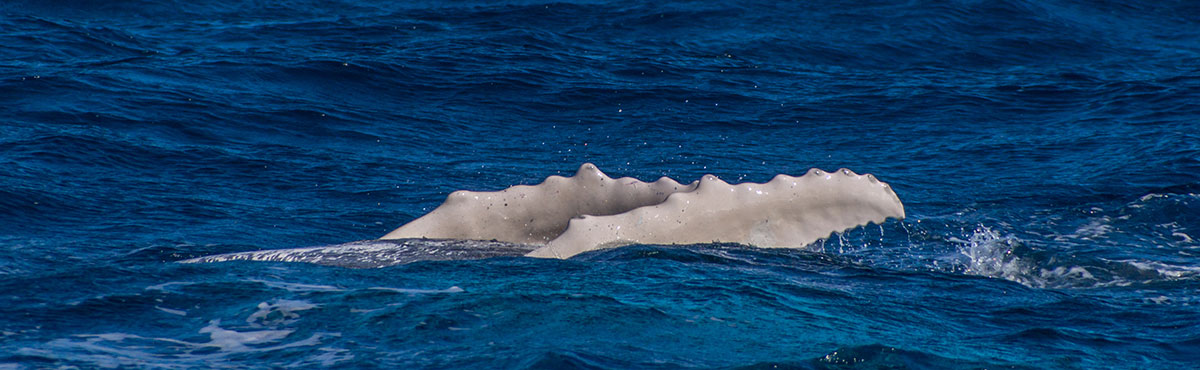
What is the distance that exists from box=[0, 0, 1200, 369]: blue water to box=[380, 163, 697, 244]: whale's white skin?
657mm

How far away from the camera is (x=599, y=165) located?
14406mm

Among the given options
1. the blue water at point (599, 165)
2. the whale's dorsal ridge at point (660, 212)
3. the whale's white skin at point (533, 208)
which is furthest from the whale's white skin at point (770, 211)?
the whale's white skin at point (533, 208)

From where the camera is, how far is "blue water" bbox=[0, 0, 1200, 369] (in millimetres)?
7012

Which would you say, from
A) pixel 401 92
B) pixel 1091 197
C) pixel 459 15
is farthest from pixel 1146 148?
pixel 459 15

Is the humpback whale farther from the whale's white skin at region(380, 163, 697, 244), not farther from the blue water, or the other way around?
the blue water

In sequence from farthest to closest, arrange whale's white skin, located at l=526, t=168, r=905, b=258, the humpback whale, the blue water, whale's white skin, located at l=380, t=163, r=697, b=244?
whale's white skin, located at l=380, t=163, r=697, b=244 → whale's white skin, located at l=526, t=168, r=905, b=258 → the humpback whale → the blue water

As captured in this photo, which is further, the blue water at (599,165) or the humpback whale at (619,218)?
the humpback whale at (619,218)

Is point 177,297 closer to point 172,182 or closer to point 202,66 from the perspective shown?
point 172,182

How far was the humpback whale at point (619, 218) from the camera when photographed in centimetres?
844

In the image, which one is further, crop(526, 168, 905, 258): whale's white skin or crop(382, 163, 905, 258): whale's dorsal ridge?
crop(526, 168, 905, 258): whale's white skin

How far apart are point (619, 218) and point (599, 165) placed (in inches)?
238

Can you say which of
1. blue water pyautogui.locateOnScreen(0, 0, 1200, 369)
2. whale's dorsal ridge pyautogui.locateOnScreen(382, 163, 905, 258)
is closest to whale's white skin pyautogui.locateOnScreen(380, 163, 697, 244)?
whale's dorsal ridge pyautogui.locateOnScreen(382, 163, 905, 258)

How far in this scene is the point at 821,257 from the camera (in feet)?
29.6

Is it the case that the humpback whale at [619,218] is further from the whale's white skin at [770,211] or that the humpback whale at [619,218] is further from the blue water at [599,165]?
the blue water at [599,165]
